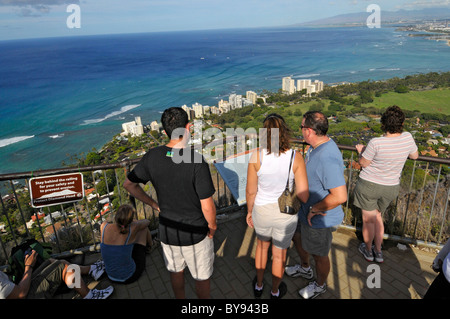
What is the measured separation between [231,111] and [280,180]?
55652 millimetres

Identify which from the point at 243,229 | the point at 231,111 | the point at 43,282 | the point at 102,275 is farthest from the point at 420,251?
the point at 231,111

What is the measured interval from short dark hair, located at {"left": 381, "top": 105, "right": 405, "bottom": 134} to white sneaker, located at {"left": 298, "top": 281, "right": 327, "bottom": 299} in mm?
1862

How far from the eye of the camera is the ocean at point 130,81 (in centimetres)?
5409

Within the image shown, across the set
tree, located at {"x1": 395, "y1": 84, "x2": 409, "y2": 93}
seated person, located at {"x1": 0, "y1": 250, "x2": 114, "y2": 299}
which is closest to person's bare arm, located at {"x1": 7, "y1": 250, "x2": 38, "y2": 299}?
seated person, located at {"x1": 0, "y1": 250, "x2": 114, "y2": 299}

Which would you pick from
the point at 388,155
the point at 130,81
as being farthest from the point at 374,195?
the point at 130,81

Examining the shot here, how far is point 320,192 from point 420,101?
2665 inches

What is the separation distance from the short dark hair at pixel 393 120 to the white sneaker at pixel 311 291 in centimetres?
186

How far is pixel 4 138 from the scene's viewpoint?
5503 centimetres

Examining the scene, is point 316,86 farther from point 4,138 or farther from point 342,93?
point 4,138

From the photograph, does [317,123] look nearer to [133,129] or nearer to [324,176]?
[324,176]

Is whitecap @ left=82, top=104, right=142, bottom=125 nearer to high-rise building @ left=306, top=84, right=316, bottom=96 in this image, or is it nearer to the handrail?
high-rise building @ left=306, top=84, right=316, bottom=96

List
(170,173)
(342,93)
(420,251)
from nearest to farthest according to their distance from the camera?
(170,173) < (420,251) < (342,93)

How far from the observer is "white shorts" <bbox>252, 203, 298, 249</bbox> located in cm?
269

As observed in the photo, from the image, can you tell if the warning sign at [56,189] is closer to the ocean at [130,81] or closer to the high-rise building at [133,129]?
the ocean at [130,81]
